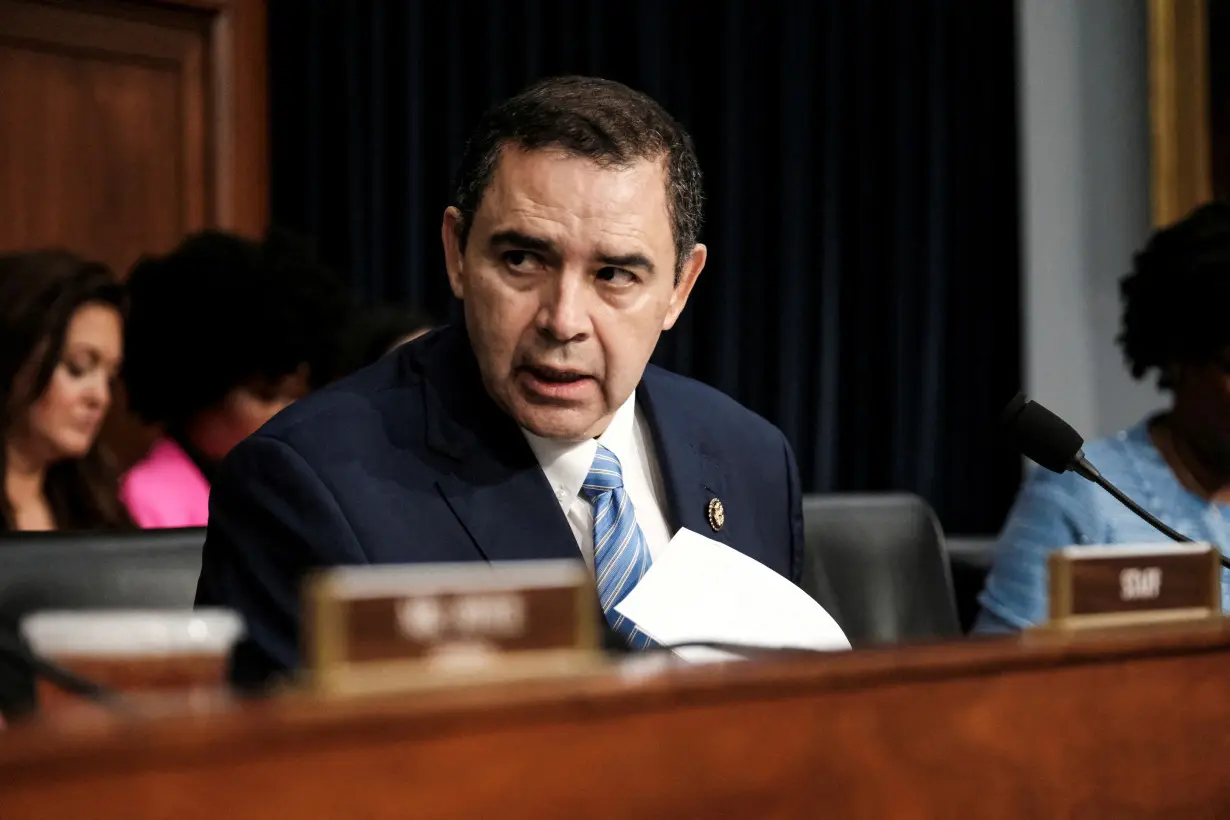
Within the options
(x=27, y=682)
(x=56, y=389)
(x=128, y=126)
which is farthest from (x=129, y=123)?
(x=27, y=682)

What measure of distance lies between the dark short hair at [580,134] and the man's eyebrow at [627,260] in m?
0.09

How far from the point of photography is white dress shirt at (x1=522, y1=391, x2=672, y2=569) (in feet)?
5.06

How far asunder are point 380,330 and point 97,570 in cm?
159

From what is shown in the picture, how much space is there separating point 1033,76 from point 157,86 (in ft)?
7.76

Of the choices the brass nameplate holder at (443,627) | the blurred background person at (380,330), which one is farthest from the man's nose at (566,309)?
the blurred background person at (380,330)

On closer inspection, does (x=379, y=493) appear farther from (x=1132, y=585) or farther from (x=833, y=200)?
(x=833, y=200)

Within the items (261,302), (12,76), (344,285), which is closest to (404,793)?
(261,302)

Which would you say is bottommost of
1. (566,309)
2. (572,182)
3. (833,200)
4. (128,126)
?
(566,309)

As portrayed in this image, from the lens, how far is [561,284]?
1458 mm

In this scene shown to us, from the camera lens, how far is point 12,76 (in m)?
3.24

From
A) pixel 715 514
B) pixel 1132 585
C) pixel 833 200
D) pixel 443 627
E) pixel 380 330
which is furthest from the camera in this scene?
pixel 833 200

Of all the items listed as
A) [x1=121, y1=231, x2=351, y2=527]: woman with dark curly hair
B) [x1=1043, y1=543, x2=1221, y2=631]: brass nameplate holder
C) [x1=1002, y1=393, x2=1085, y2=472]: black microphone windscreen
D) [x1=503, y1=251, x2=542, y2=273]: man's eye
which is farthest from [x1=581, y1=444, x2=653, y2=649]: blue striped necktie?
[x1=121, y1=231, x2=351, y2=527]: woman with dark curly hair

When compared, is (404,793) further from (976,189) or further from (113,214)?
(976,189)

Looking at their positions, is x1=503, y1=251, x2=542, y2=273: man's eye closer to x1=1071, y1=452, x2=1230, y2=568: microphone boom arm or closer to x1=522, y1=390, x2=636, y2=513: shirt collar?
x1=522, y1=390, x2=636, y2=513: shirt collar
